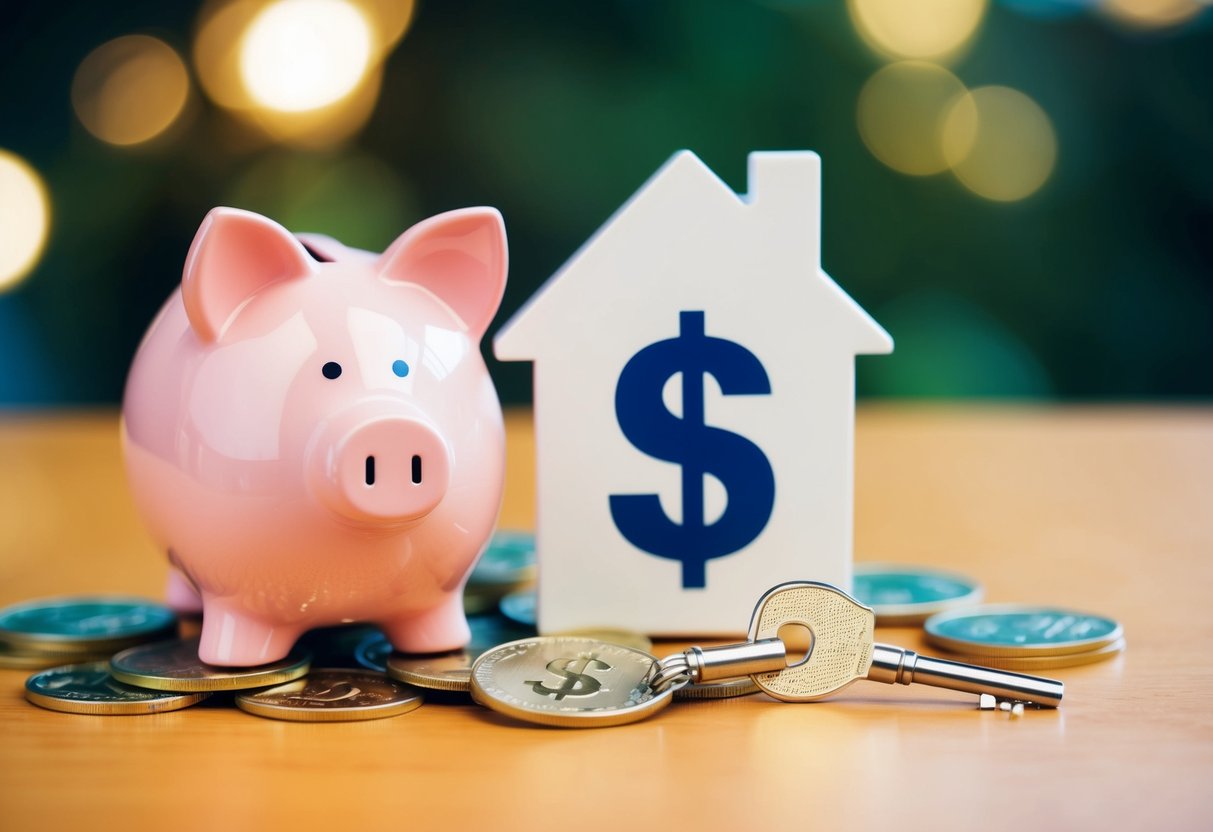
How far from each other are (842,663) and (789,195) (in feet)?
1.48

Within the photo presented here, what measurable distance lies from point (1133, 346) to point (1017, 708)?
10.9 feet

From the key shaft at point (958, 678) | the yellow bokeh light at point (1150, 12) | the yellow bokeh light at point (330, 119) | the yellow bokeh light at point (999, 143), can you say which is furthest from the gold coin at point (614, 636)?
the yellow bokeh light at point (1150, 12)

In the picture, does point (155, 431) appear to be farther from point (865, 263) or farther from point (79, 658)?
point (865, 263)

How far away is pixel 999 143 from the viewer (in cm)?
401

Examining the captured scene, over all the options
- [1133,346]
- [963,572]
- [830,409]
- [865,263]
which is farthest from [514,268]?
[830,409]

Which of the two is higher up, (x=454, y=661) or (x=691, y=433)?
(x=691, y=433)

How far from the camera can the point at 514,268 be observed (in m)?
3.85

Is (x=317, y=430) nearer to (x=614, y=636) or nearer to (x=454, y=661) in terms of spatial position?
(x=454, y=661)

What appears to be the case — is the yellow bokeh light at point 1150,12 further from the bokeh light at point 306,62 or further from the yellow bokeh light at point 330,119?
the yellow bokeh light at point 330,119

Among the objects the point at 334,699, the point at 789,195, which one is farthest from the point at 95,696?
the point at 789,195

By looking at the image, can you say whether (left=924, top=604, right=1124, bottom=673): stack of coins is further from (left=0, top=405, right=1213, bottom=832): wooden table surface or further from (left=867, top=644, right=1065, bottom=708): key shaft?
(left=867, top=644, right=1065, bottom=708): key shaft

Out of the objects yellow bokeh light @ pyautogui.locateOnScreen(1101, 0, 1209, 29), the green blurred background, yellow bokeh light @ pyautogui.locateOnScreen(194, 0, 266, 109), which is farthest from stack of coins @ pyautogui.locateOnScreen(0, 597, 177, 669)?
yellow bokeh light @ pyautogui.locateOnScreen(1101, 0, 1209, 29)

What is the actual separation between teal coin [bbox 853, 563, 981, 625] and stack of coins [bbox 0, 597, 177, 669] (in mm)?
750

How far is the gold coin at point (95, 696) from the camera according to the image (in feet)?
3.39
